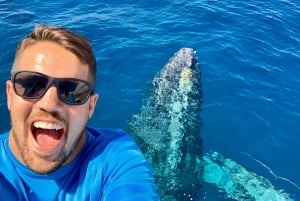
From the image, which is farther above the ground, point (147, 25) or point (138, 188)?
point (138, 188)

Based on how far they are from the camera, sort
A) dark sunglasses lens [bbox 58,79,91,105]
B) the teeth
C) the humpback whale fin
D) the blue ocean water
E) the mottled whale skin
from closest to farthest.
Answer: the teeth < dark sunglasses lens [bbox 58,79,91,105] < the mottled whale skin < the humpback whale fin < the blue ocean water

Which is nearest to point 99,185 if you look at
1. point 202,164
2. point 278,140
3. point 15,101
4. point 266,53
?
point 15,101

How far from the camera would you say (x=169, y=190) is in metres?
9.78

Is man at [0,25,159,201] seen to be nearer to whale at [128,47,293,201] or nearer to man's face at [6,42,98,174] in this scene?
man's face at [6,42,98,174]

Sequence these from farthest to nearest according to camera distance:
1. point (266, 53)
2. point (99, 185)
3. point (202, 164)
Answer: point (266, 53) → point (202, 164) → point (99, 185)

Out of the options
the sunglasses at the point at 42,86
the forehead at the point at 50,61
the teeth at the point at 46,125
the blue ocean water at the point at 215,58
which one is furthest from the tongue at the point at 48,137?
the blue ocean water at the point at 215,58

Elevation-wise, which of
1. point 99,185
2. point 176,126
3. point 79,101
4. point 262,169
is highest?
point 79,101

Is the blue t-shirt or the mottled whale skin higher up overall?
the blue t-shirt

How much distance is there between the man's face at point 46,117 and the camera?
3699mm

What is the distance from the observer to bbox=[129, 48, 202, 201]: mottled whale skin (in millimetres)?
10133

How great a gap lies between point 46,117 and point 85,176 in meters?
0.69

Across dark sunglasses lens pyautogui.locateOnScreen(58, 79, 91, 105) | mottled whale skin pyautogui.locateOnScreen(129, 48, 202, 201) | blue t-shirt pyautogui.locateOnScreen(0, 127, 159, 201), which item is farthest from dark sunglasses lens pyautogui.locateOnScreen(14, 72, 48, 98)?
mottled whale skin pyautogui.locateOnScreen(129, 48, 202, 201)

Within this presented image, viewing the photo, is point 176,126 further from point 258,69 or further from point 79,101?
point 79,101

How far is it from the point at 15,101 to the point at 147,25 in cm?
1493
